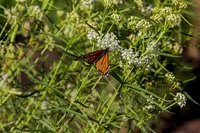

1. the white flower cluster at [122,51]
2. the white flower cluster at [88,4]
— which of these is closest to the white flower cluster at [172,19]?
the white flower cluster at [122,51]

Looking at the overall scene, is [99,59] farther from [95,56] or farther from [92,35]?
[92,35]

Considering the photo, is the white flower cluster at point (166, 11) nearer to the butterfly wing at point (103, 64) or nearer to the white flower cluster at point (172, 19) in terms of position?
the white flower cluster at point (172, 19)

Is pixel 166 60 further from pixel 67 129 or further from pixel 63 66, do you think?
pixel 67 129

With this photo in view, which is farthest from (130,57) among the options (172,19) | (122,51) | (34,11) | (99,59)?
(34,11)

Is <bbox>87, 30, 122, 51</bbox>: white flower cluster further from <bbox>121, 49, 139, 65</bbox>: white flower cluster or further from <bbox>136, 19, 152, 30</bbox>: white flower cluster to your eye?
<bbox>136, 19, 152, 30</bbox>: white flower cluster


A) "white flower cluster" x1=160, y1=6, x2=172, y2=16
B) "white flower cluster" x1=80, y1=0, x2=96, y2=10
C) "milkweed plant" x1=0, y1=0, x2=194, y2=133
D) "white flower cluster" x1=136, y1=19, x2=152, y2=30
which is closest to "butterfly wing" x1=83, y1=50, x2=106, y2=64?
"milkweed plant" x1=0, y1=0, x2=194, y2=133

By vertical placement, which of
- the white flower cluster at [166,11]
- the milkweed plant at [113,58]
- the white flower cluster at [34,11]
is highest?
the white flower cluster at [166,11]

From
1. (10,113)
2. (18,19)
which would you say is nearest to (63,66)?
(18,19)
